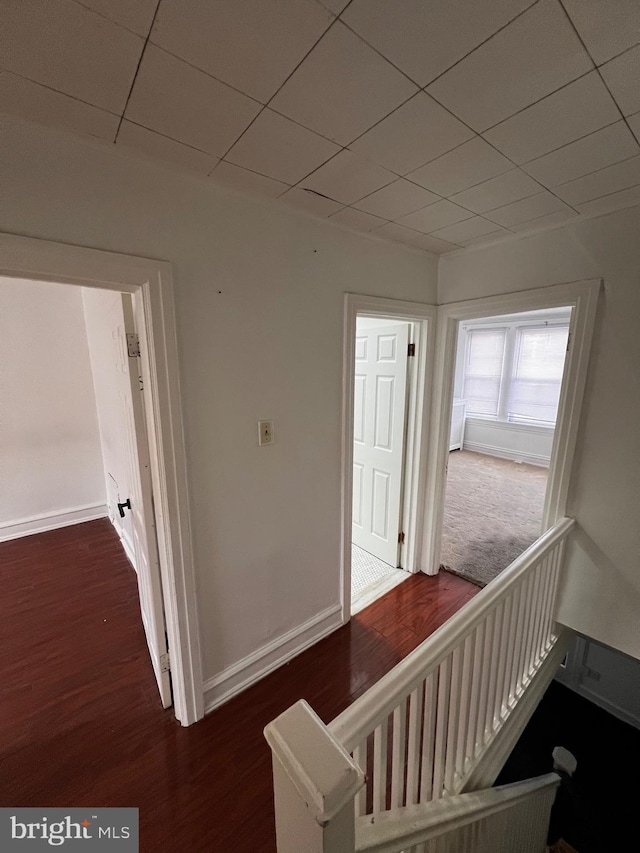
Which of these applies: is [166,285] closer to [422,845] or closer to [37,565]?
[422,845]

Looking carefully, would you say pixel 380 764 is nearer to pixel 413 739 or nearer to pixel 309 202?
pixel 413 739

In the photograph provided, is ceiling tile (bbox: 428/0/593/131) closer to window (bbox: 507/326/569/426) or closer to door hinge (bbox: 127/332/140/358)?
door hinge (bbox: 127/332/140/358)

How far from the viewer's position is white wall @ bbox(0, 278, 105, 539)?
326 cm

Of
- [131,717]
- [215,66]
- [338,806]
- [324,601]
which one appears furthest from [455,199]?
[131,717]

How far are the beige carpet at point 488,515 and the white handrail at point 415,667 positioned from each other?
1652 millimetres

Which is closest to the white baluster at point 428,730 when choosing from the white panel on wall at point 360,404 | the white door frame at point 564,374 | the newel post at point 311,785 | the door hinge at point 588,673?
the newel post at point 311,785

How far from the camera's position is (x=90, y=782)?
1.42 metres

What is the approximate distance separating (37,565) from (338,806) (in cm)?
347

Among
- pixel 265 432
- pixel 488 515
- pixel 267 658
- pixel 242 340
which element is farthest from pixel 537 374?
pixel 267 658

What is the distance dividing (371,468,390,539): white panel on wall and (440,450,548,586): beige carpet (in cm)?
63

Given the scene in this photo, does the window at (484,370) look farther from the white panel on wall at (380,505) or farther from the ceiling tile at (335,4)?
the ceiling tile at (335,4)

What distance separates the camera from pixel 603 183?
144 centimetres

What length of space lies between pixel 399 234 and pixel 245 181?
0.97 m

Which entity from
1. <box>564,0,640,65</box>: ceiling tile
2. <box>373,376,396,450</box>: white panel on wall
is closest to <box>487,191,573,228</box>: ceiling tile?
<box>564,0,640,65</box>: ceiling tile
